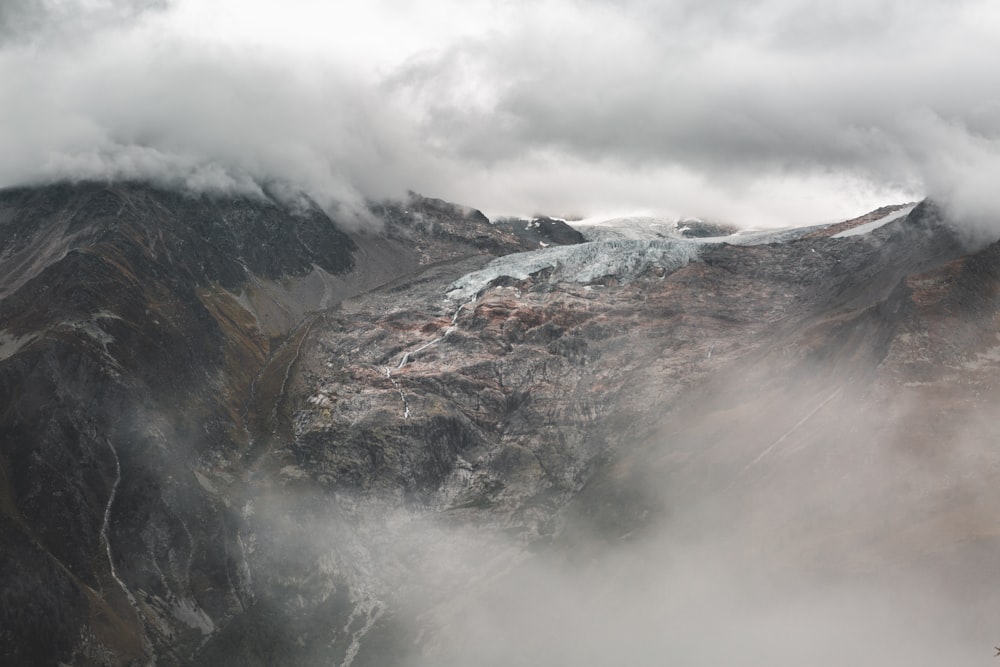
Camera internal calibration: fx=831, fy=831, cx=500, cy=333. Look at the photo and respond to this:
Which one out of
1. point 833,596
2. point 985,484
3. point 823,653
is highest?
point 985,484

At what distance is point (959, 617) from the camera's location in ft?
568

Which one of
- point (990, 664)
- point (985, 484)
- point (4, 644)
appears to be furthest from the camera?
point (985, 484)

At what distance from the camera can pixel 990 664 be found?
170 metres

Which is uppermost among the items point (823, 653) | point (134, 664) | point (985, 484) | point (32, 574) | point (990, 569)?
point (985, 484)

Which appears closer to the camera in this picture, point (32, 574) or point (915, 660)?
point (915, 660)

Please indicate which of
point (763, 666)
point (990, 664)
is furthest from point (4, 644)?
point (990, 664)

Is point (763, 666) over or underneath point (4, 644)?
over

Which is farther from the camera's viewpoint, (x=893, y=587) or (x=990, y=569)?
(x=893, y=587)

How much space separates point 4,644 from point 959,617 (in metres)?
206

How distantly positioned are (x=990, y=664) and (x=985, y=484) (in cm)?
4399

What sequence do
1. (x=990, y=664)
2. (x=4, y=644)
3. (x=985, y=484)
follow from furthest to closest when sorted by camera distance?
(x=985, y=484), (x=4, y=644), (x=990, y=664)

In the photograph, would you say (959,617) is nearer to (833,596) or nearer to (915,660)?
(915,660)

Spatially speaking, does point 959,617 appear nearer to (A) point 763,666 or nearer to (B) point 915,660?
(B) point 915,660

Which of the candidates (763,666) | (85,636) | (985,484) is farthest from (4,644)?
(985,484)
